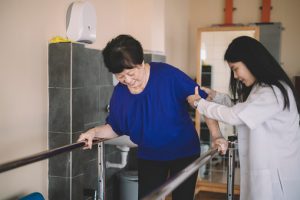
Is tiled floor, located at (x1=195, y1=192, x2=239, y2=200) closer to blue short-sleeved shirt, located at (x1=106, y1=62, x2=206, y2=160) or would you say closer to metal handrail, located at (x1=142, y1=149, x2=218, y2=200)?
blue short-sleeved shirt, located at (x1=106, y1=62, x2=206, y2=160)

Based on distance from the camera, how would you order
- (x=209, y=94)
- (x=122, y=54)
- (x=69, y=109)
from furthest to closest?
(x=69, y=109), (x=209, y=94), (x=122, y=54)

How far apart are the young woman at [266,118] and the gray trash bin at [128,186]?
5.75ft

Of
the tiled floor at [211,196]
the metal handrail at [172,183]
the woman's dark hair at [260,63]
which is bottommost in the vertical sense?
the tiled floor at [211,196]

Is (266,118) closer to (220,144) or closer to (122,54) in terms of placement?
(220,144)

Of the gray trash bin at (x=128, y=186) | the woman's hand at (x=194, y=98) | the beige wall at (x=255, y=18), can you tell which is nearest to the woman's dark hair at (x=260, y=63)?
the woman's hand at (x=194, y=98)

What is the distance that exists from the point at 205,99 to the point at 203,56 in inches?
106

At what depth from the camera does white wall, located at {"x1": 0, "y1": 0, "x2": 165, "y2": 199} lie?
2.38 metres

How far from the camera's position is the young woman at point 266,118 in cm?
180

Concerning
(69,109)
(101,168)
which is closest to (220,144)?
(101,168)

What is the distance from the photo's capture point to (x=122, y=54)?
1775 millimetres

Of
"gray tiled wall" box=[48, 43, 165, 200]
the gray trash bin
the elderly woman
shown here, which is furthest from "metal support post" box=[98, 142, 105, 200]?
the gray trash bin

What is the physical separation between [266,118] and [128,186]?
2.03 meters

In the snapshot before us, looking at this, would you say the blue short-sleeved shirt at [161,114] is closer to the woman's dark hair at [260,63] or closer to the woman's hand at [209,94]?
the woman's hand at [209,94]

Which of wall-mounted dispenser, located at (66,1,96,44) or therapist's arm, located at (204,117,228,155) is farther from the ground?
wall-mounted dispenser, located at (66,1,96,44)
